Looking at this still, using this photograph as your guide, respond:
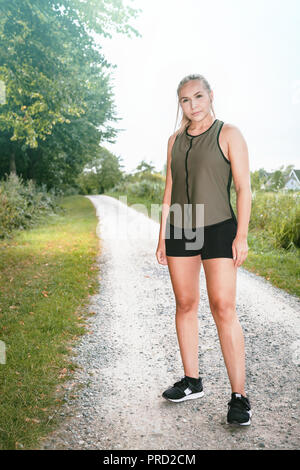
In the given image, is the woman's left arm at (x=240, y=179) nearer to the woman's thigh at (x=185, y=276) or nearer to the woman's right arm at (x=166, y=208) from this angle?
the woman's thigh at (x=185, y=276)

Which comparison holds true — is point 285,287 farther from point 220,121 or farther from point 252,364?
point 220,121

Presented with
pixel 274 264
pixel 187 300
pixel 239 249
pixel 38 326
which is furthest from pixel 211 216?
pixel 274 264

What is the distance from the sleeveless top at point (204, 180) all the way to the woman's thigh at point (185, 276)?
0.24m

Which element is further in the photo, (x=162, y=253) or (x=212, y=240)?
(x=162, y=253)

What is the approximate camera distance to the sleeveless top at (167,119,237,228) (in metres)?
2.47

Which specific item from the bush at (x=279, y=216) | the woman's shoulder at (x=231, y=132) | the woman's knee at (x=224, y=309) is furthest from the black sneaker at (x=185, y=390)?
the bush at (x=279, y=216)

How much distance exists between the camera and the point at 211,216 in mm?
2490

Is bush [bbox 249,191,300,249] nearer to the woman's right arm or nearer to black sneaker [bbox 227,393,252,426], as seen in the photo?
the woman's right arm

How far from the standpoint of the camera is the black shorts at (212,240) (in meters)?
2.46

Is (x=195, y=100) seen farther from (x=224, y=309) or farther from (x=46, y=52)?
(x=46, y=52)

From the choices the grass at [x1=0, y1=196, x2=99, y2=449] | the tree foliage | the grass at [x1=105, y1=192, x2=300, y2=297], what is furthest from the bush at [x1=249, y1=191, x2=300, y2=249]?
the tree foliage

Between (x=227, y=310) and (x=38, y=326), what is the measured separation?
2571 mm

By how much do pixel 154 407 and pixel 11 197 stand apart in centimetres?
1108

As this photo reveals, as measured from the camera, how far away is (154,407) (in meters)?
2.82
